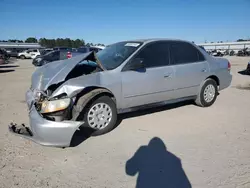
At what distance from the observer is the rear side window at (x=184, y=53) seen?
5100mm

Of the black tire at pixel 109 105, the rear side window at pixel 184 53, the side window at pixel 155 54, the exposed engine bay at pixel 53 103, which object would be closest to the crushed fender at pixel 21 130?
the exposed engine bay at pixel 53 103

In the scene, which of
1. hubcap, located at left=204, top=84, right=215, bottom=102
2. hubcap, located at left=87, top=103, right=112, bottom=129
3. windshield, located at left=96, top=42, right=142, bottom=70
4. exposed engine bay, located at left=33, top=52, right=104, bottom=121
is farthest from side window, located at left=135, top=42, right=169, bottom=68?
exposed engine bay, located at left=33, top=52, right=104, bottom=121

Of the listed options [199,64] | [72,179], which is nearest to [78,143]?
[72,179]

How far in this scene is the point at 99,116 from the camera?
13.0 ft

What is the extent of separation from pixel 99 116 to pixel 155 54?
1861 millimetres

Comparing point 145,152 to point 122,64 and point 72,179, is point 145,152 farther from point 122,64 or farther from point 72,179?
point 122,64

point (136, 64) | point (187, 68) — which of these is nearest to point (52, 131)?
point (136, 64)

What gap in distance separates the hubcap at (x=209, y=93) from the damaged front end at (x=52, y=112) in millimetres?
3318

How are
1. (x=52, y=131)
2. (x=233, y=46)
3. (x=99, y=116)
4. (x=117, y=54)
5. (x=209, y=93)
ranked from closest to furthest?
(x=52, y=131), (x=99, y=116), (x=117, y=54), (x=209, y=93), (x=233, y=46)

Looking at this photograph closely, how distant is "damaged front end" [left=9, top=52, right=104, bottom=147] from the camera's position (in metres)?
3.30

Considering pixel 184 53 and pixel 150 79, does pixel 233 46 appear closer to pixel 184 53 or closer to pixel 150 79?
pixel 184 53

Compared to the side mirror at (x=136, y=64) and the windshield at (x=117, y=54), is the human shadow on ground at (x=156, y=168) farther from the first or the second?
the windshield at (x=117, y=54)

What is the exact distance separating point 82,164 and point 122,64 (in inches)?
79.6

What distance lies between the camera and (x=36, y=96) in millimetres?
3729
